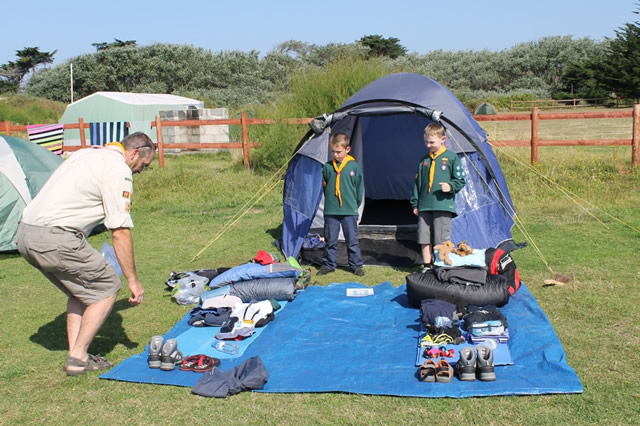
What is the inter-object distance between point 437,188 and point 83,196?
360 cm

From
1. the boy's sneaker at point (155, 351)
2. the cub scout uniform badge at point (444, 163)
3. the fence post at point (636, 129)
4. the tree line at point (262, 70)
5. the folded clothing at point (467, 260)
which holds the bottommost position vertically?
the boy's sneaker at point (155, 351)

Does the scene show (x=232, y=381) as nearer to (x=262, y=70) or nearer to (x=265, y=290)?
(x=265, y=290)

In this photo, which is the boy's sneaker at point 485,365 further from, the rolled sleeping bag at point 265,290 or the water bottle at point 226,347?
the rolled sleeping bag at point 265,290

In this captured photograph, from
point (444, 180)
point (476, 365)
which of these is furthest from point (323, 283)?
point (476, 365)

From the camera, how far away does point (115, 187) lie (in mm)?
4180

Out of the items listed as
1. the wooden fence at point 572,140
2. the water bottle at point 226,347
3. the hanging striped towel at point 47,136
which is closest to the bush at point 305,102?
the wooden fence at point 572,140

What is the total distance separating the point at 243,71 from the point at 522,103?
18.7m

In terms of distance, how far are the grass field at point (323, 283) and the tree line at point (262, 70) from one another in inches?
1135

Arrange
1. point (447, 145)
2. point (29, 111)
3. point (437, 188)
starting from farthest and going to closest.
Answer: point (29, 111) < point (447, 145) < point (437, 188)

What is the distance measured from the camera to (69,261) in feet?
13.8

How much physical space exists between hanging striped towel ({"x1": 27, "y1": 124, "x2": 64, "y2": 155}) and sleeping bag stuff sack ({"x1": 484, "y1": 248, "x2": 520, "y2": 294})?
446 inches

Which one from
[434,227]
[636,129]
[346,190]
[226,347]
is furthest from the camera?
[636,129]

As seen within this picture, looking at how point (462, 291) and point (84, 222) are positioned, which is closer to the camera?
point (84, 222)

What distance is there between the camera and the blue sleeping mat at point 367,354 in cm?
404
